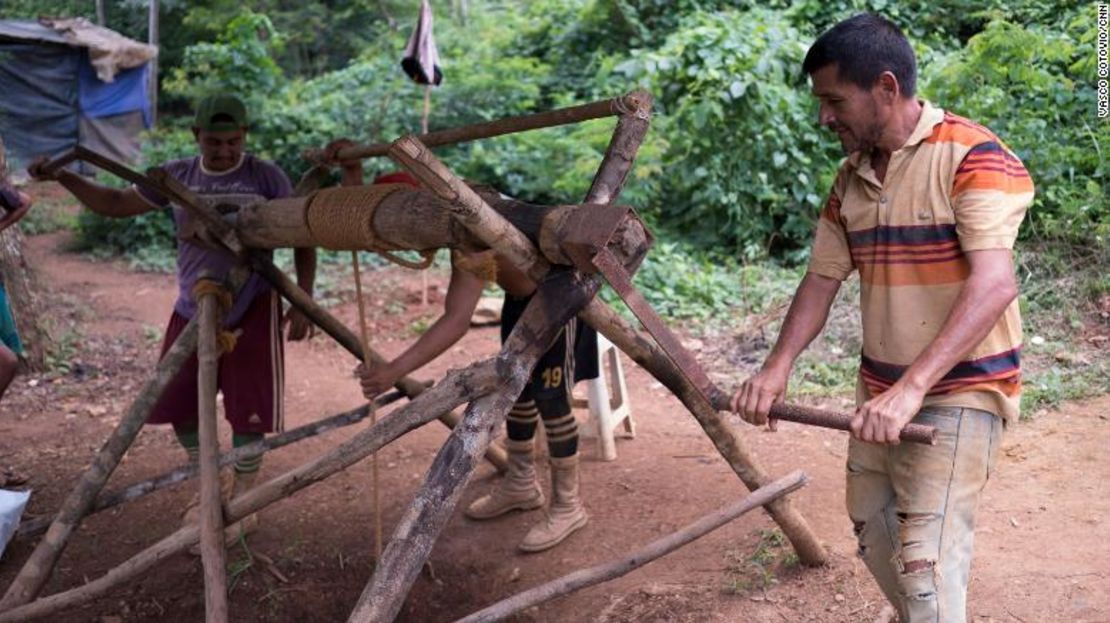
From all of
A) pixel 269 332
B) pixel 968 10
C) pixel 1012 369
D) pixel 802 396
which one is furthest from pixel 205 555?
pixel 968 10

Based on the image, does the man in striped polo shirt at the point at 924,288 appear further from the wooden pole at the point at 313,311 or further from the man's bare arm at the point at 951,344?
the wooden pole at the point at 313,311

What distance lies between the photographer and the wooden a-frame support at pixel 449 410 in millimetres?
2318

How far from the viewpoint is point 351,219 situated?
2.95 metres

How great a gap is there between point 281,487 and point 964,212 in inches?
77.5

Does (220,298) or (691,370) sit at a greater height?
(691,370)

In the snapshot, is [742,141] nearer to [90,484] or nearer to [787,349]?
[787,349]

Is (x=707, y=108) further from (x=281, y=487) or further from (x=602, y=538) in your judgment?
(x=281, y=487)

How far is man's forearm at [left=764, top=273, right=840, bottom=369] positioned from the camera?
2.60 m

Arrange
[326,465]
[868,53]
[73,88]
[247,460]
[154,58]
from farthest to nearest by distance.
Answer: [154,58] → [73,88] → [247,460] → [326,465] → [868,53]

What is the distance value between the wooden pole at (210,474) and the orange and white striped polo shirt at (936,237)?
1.98 metres

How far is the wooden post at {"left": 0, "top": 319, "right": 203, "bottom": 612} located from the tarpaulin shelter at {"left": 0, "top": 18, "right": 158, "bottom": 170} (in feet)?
42.0

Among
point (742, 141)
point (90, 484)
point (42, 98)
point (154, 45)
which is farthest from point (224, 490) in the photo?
point (154, 45)

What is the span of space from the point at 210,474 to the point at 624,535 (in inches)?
67.3

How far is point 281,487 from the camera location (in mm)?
2783
